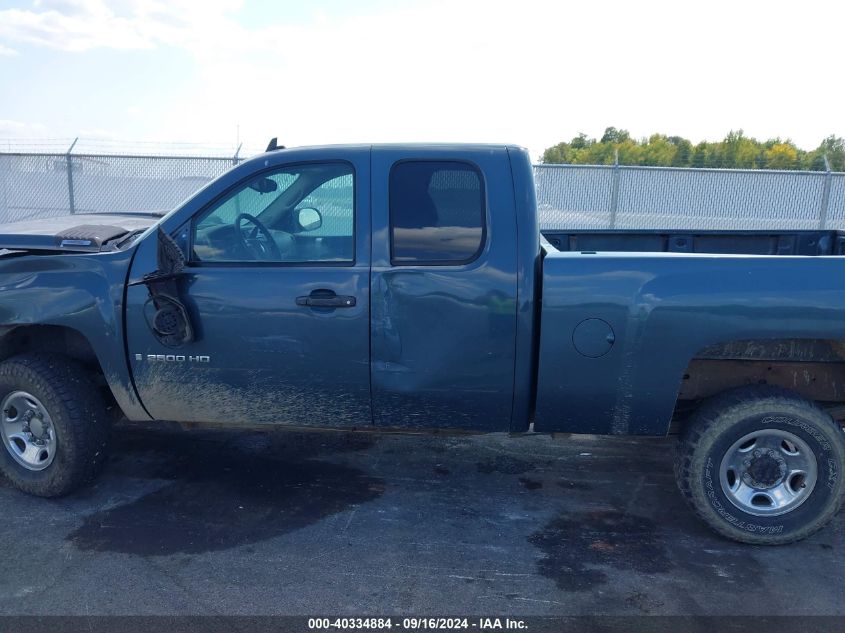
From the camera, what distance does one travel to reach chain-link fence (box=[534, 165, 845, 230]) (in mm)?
11734

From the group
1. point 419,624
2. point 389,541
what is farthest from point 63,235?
point 419,624

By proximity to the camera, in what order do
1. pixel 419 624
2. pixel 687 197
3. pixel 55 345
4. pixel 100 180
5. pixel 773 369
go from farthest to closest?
1. pixel 100 180
2. pixel 687 197
3. pixel 55 345
4. pixel 773 369
5. pixel 419 624

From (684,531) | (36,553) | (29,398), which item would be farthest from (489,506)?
(29,398)

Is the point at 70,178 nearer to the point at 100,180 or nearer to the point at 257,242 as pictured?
the point at 100,180

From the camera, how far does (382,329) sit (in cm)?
355

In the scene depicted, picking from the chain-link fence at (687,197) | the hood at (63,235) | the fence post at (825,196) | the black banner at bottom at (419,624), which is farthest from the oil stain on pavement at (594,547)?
the fence post at (825,196)

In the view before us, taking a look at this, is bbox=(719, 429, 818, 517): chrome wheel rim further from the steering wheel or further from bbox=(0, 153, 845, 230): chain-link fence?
bbox=(0, 153, 845, 230): chain-link fence

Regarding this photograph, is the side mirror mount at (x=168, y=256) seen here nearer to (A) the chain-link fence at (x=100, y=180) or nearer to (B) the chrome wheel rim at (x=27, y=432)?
(B) the chrome wheel rim at (x=27, y=432)

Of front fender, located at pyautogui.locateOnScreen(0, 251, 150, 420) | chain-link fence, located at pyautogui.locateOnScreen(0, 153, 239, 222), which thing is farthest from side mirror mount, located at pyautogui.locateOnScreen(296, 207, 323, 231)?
chain-link fence, located at pyautogui.locateOnScreen(0, 153, 239, 222)

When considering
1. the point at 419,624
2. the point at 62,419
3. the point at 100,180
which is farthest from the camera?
the point at 100,180

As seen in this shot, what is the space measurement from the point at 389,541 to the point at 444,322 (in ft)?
4.03

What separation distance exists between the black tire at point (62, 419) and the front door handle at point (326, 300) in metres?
1.50

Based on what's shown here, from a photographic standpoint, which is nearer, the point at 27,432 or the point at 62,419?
the point at 62,419

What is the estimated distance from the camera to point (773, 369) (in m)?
3.70
